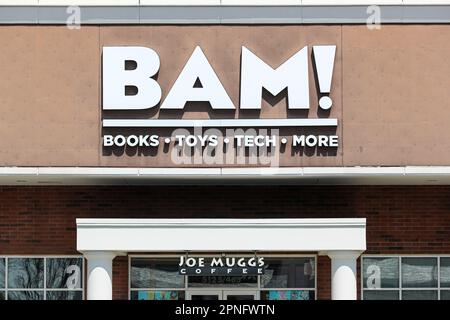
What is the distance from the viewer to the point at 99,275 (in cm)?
2022

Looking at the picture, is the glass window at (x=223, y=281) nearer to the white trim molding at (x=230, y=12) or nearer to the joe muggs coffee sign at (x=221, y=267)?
the joe muggs coffee sign at (x=221, y=267)

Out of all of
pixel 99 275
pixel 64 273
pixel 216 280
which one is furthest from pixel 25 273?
pixel 216 280

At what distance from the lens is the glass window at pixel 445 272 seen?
22.1 meters

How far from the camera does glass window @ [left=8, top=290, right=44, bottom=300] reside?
22109 mm

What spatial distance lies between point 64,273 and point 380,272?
270 inches

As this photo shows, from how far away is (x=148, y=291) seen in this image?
22.1 meters

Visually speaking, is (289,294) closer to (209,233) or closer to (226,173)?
(209,233)

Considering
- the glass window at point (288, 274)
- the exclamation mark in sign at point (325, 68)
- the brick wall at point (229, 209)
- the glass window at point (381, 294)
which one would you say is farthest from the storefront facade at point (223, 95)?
the glass window at point (381, 294)

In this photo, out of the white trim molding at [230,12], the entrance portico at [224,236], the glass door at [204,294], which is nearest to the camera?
the entrance portico at [224,236]

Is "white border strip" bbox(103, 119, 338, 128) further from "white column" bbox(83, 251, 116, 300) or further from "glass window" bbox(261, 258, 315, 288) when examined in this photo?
"glass window" bbox(261, 258, 315, 288)

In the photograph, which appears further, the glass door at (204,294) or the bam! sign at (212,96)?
the glass door at (204,294)

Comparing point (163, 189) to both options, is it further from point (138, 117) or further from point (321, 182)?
point (321, 182)

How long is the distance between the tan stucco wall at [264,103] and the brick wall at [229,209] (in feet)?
4.67
